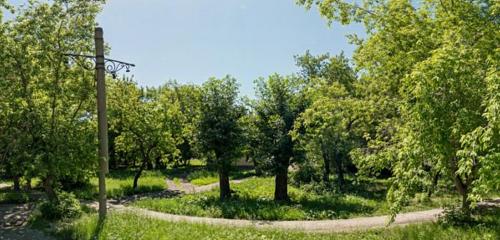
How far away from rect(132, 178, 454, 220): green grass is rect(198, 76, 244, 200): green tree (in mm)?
1747

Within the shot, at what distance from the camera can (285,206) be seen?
17234 mm

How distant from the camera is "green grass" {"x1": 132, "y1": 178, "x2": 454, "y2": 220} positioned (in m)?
16.1

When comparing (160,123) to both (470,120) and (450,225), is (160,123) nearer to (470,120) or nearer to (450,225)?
(450,225)

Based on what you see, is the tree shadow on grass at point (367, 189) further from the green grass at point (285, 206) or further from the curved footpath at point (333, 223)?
the curved footpath at point (333, 223)

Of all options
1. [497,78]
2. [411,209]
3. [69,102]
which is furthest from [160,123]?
[497,78]

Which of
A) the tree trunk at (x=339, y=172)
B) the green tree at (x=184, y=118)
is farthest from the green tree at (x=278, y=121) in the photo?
the tree trunk at (x=339, y=172)

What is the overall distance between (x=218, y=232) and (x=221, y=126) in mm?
10573

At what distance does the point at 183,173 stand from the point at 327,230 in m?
26.6

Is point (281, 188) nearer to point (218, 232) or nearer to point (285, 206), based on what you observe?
point (285, 206)

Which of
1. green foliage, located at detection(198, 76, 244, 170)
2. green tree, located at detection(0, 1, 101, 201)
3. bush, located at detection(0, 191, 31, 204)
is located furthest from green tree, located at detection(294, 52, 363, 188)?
bush, located at detection(0, 191, 31, 204)

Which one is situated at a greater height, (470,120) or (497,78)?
(497,78)

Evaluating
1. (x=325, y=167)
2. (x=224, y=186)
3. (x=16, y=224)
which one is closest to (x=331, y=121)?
(x=224, y=186)

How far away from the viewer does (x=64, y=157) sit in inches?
579

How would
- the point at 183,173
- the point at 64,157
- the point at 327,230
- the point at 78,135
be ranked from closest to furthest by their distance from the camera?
the point at 327,230 < the point at 64,157 < the point at 78,135 < the point at 183,173
